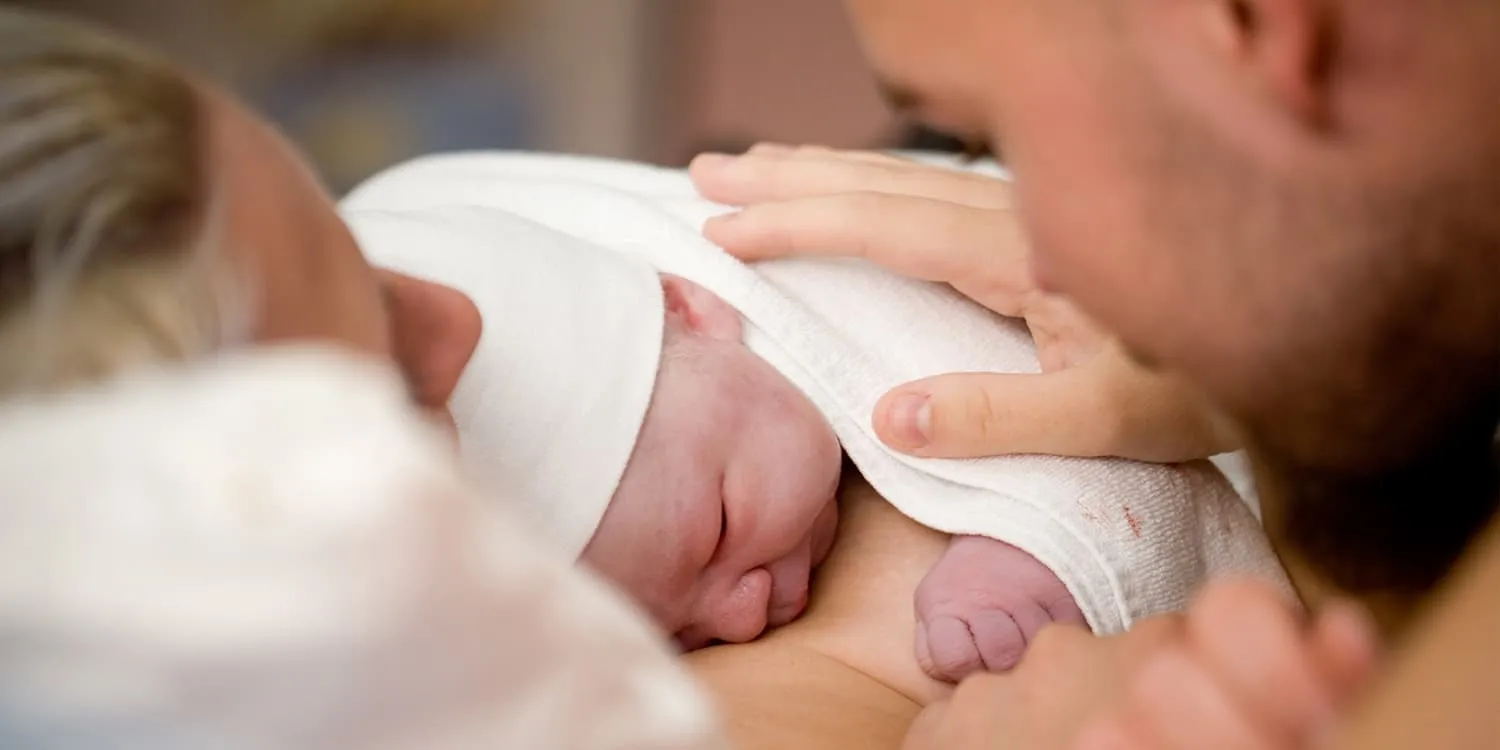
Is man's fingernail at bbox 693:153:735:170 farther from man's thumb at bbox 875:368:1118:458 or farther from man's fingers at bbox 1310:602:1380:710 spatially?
man's fingers at bbox 1310:602:1380:710

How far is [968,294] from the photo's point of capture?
0.73 m

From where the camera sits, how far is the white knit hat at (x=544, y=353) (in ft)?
2.01

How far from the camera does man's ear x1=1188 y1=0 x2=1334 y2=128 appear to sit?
409mm

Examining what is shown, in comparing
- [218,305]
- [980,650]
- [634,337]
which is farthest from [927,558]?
[218,305]

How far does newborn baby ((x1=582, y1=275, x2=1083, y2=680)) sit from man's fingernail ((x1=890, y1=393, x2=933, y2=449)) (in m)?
0.05

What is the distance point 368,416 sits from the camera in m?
0.30

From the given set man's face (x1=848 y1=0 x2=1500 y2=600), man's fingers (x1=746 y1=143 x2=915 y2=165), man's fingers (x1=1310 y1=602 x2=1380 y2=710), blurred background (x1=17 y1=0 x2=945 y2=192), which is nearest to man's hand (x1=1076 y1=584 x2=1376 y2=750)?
man's fingers (x1=1310 y1=602 x2=1380 y2=710)

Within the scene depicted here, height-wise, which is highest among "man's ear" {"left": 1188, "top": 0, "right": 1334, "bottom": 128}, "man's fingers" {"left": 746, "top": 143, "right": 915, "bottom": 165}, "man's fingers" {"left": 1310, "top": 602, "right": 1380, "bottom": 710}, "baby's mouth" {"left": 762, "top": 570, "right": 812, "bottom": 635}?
"man's ear" {"left": 1188, "top": 0, "right": 1334, "bottom": 128}

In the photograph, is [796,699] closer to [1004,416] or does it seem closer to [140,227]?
[1004,416]

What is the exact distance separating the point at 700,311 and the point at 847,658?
0.21m

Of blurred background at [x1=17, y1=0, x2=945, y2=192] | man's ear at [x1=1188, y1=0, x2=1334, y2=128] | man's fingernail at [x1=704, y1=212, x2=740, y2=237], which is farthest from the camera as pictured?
blurred background at [x1=17, y1=0, x2=945, y2=192]

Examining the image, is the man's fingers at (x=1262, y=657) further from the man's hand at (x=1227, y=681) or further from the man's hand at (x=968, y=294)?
the man's hand at (x=968, y=294)

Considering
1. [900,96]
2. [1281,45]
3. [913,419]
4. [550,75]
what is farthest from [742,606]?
[550,75]

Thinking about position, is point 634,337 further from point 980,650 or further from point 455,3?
point 455,3
